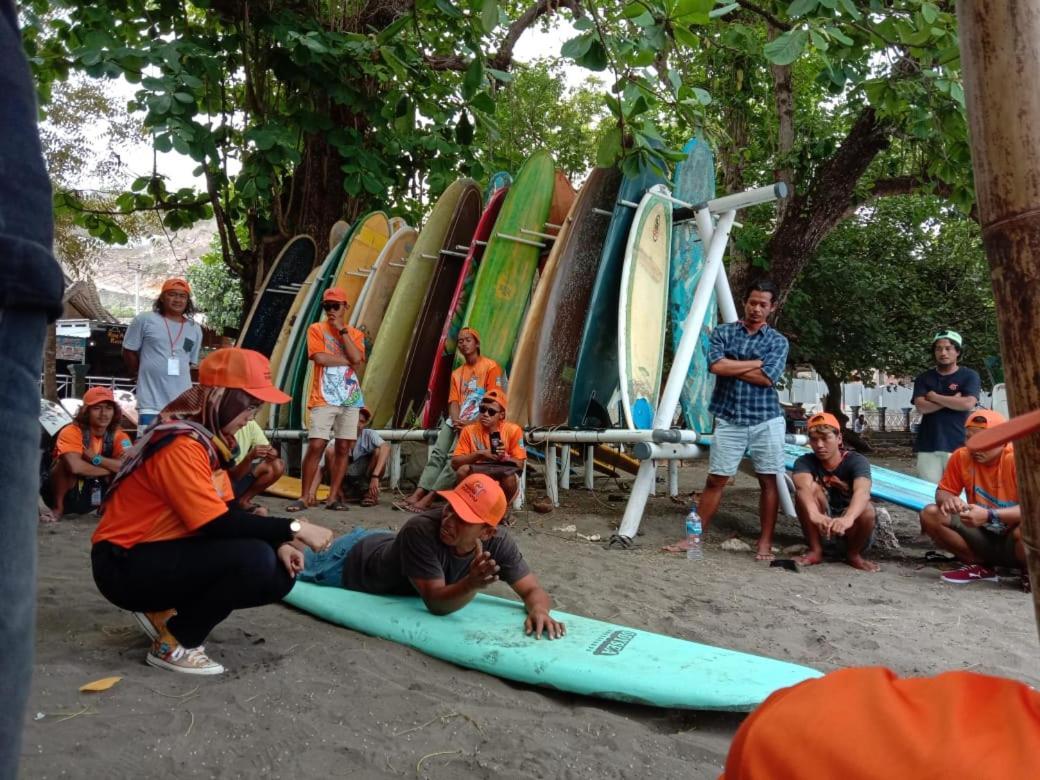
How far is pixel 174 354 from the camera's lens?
5.95 meters

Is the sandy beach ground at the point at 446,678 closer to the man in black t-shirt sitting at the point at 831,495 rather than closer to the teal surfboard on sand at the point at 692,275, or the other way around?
the man in black t-shirt sitting at the point at 831,495

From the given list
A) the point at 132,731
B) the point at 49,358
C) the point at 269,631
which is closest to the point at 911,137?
the point at 269,631

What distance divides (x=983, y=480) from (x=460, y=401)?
352 cm

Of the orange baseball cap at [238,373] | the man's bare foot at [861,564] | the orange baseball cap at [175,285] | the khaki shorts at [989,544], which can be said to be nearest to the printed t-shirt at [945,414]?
the khaki shorts at [989,544]

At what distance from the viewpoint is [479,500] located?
3.37 meters

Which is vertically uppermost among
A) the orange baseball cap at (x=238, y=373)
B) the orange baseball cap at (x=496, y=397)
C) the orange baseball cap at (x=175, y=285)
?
the orange baseball cap at (x=175, y=285)

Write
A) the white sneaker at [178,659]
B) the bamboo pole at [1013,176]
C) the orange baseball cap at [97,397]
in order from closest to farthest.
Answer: the bamboo pole at [1013,176], the white sneaker at [178,659], the orange baseball cap at [97,397]

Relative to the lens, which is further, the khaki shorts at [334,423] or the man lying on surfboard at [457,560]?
the khaki shorts at [334,423]

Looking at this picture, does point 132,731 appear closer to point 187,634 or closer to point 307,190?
point 187,634

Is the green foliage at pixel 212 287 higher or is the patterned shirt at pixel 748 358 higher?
the green foliage at pixel 212 287

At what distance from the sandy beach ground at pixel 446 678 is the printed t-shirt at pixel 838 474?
0.54 m

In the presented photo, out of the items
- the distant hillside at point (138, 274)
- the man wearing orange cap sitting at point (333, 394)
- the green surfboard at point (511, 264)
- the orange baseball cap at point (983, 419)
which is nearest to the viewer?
the orange baseball cap at point (983, 419)

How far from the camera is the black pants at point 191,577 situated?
9.36ft

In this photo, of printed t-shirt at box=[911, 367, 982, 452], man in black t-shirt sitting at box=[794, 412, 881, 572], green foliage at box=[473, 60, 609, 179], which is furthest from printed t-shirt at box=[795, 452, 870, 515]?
green foliage at box=[473, 60, 609, 179]
